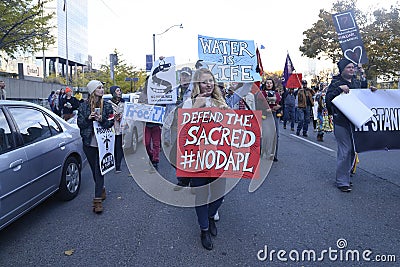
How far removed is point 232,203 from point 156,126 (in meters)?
2.29

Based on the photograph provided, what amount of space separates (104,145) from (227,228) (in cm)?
194

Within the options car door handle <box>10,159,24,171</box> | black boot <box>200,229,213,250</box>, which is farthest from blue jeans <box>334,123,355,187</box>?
car door handle <box>10,159,24,171</box>

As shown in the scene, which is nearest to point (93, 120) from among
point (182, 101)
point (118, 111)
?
point (182, 101)

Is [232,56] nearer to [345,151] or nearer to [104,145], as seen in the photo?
[345,151]

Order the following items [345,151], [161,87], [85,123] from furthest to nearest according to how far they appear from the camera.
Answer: [161,87] → [345,151] → [85,123]

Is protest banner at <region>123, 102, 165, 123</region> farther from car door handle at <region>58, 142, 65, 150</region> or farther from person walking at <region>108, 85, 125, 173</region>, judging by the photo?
car door handle at <region>58, 142, 65, 150</region>

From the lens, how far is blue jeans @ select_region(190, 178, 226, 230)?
3.57 metres

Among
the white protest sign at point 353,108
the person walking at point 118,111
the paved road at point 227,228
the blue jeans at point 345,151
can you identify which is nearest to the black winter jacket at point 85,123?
the paved road at point 227,228

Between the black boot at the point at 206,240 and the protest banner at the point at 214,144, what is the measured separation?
0.59 m

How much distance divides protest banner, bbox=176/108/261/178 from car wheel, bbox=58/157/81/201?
2113 mm

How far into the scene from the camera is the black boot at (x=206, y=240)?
3.53 m

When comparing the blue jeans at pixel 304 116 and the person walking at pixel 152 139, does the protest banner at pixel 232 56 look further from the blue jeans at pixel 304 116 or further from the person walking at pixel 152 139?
the blue jeans at pixel 304 116

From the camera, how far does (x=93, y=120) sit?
4508 millimetres

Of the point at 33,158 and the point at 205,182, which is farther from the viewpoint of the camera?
the point at 33,158
